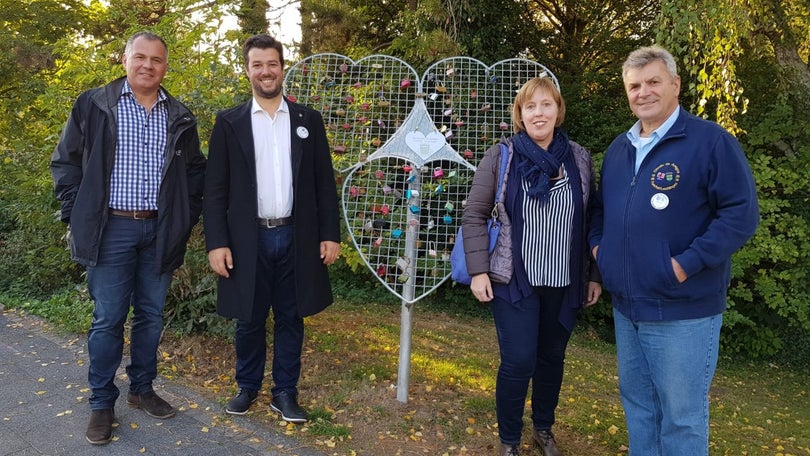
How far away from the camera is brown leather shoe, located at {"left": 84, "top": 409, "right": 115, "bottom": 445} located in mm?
2838

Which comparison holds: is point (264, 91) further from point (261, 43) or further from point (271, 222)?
point (271, 222)

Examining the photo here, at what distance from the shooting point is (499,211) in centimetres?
255

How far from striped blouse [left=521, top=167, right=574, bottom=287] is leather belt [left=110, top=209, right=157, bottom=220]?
1883mm

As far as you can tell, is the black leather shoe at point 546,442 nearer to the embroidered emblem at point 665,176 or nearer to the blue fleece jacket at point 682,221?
the blue fleece jacket at point 682,221

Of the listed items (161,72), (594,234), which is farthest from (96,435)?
(594,234)

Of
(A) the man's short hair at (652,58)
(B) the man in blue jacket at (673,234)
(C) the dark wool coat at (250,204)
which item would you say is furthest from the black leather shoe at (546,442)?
(A) the man's short hair at (652,58)

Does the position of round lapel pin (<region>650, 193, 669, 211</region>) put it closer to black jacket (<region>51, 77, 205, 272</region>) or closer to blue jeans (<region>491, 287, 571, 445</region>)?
blue jeans (<region>491, 287, 571, 445</region>)

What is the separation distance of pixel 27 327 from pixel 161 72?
2.99 meters

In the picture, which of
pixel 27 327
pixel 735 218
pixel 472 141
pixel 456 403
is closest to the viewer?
pixel 735 218

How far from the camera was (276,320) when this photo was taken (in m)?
3.23

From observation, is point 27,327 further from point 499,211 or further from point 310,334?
point 499,211

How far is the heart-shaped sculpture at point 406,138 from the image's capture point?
326cm

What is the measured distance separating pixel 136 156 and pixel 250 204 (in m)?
0.62

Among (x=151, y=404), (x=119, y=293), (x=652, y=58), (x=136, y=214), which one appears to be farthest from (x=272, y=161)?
(x=652, y=58)
